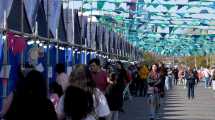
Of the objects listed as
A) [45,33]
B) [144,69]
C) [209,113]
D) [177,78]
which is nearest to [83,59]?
[209,113]

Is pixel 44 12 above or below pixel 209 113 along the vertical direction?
above

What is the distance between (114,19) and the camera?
2093 inches

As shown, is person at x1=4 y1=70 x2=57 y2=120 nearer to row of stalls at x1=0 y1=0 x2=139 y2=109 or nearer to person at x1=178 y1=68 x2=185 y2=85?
row of stalls at x1=0 y1=0 x2=139 y2=109

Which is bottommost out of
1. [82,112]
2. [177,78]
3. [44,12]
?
[177,78]

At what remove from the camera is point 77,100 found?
33.0ft

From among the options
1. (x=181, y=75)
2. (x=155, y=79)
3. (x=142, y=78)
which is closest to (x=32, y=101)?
(x=155, y=79)

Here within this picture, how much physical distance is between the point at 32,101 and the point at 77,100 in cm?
100

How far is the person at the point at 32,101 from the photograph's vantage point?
9.17 m

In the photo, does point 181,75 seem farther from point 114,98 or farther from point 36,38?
point 36,38

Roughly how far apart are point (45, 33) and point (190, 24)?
45974mm

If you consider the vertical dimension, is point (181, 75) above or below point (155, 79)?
below

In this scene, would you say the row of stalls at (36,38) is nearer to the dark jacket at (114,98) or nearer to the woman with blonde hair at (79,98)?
the dark jacket at (114,98)

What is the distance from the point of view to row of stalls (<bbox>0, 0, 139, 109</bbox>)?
42.8 ft

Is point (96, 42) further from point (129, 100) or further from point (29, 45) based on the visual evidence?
point (29, 45)
